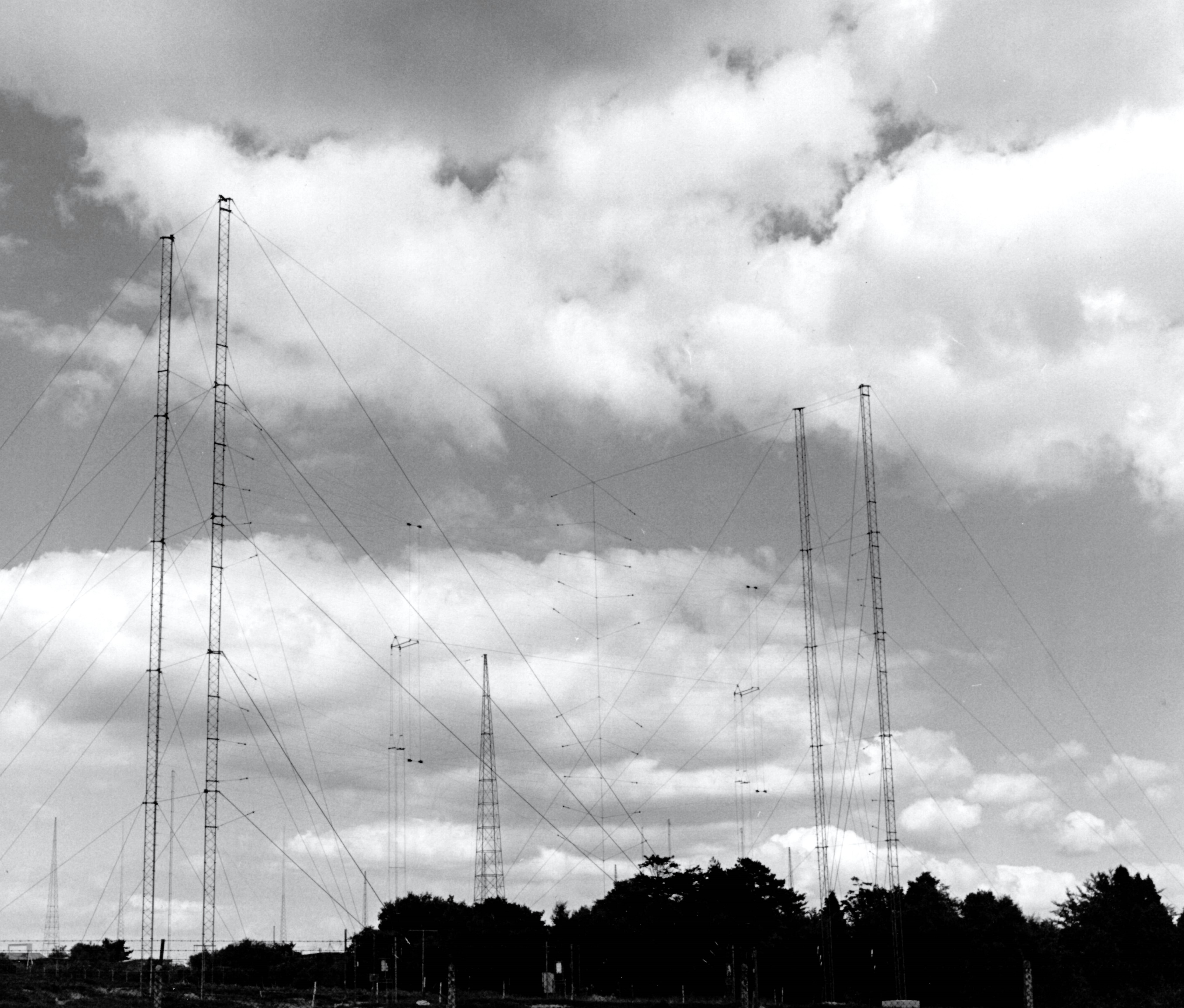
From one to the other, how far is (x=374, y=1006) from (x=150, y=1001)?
852 inches

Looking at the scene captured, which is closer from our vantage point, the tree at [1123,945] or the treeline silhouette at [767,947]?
the treeline silhouette at [767,947]

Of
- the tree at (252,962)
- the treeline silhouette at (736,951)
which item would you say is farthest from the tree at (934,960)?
the tree at (252,962)

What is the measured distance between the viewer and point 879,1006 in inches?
4542

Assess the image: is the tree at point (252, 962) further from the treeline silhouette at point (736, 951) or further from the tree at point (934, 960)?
the tree at point (934, 960)

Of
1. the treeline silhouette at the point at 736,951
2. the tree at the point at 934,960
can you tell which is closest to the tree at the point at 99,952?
the treeline silhouette at the point at 736,951

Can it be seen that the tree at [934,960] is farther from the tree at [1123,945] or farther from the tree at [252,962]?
the tree at [252,962]

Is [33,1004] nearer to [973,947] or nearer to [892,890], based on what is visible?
[892,890]

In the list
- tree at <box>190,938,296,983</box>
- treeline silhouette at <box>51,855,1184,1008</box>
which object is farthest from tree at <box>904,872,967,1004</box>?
tree at <box>190,938,296,983</box>

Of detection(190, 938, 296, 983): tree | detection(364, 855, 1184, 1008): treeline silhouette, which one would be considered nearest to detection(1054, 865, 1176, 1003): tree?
detection(364, 855, 1184, 1008): treeline silhouette

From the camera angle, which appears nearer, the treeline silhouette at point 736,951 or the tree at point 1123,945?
the treeline silhouette at point 736,951

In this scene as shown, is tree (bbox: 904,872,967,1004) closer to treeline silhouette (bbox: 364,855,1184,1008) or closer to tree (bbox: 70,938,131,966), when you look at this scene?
treeline silhouette (bbox: 364,855,1184,1008)

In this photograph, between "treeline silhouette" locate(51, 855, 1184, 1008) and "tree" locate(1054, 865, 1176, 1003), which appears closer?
"treeline silhouette" locate(51, 855, 1184, 1008)

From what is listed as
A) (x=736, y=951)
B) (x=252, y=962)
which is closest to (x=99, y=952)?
(x=252, y=962)

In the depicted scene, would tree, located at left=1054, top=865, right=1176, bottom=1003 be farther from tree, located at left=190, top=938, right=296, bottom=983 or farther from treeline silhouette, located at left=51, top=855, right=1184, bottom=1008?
tree, located at left=190, top=938, right=296, bottom=983
